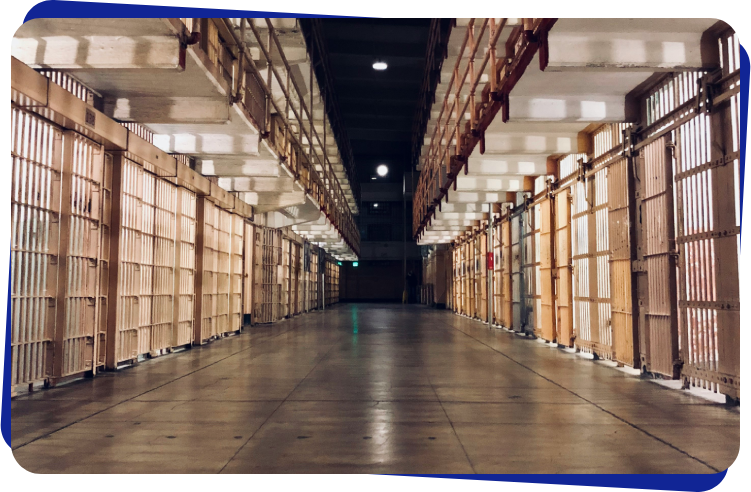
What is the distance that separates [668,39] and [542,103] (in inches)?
87.8

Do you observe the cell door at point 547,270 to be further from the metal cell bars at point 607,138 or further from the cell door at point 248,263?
the cell door at point 248,263

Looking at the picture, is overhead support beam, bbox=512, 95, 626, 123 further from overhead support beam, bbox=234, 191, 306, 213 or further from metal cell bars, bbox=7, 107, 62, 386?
overhead support beam, bbox=234, 191, 306, 213

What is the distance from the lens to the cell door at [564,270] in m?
12.5

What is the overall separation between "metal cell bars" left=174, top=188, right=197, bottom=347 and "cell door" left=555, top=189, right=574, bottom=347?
783 centimetres

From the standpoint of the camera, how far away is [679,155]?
25.2ft

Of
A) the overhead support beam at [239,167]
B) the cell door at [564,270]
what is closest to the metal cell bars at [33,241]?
the overhead support beam at [239,167]

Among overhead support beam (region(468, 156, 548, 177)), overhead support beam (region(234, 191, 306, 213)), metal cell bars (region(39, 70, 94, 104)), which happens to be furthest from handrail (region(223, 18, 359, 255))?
overhead support beam (region(468, 156, 548, 177))

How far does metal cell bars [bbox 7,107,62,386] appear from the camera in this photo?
273 inches

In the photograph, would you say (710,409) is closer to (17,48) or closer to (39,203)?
(39,203)

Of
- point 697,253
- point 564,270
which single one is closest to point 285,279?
point 564,270

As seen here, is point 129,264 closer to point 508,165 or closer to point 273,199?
point 273,199

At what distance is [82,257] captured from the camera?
27.7 feet

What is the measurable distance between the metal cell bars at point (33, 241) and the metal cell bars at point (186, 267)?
4.41 m

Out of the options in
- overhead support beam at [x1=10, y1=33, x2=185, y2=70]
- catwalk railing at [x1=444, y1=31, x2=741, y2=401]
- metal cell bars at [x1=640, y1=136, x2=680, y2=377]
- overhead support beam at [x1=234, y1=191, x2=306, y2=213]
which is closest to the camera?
catwalk railing at [x1=444, y1=31, x2=741, y2=401]
